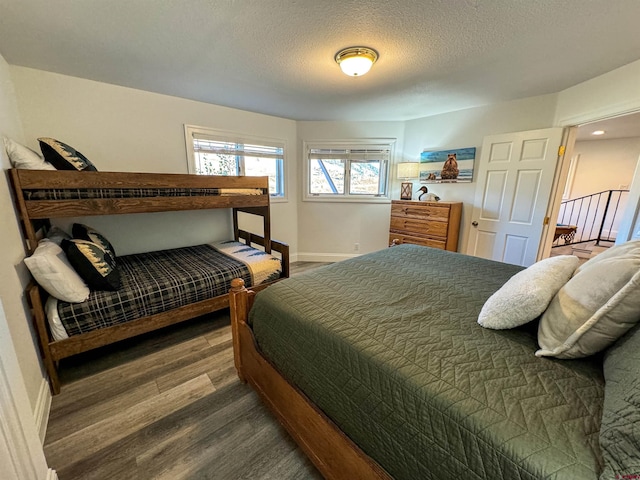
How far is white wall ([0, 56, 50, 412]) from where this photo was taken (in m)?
1.31

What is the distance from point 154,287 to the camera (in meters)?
2.03

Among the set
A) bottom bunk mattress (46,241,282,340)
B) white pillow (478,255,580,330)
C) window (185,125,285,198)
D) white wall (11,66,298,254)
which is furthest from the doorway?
white wall (11,66,298,254)

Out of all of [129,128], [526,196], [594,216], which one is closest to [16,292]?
[129,128]

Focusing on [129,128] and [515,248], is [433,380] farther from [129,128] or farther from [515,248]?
[129,128]

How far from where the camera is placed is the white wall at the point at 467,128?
2832 millimetres

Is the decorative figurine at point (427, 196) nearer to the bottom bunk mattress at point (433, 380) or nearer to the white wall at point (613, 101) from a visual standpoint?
the white wall at point (613, 101)

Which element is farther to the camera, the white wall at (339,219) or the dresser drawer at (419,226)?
the white wall at (339,219)

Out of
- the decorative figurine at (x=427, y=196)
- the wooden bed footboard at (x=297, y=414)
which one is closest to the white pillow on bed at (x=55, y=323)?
the wooden bed footboard at (x=297, y=414)

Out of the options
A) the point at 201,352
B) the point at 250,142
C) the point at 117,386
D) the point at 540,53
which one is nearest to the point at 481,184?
the point at 540,53

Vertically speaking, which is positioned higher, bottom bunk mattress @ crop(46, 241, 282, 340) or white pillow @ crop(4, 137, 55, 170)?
white pillow @ crop(4, 137, 55, 170)

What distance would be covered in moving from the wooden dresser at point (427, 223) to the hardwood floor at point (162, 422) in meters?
2.56

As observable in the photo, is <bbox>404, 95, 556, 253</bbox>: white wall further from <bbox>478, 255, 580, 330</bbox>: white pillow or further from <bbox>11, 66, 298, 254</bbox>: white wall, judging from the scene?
<bbox>478, 255, 580, 330</bbox>: white pillow

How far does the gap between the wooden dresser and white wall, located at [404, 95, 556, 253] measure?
0.69 ft

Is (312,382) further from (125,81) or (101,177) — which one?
(125,81)
